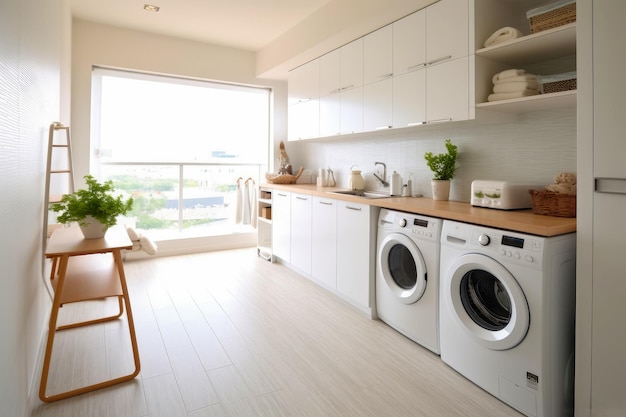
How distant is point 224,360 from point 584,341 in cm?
184

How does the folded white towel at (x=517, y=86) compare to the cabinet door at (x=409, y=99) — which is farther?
the cabinet door at (x=409, y=99)

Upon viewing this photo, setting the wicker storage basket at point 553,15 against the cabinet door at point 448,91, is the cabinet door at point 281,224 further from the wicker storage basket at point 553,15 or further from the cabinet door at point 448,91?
the wicker storage basket at point 553,15

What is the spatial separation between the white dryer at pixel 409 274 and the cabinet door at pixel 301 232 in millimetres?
1027

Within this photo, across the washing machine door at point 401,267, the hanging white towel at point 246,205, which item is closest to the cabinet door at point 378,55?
the washing machine door at point 401,267

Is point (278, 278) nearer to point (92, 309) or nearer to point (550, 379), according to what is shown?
point (92, 309)

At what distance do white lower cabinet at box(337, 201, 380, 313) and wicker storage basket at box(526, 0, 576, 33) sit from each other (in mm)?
1464

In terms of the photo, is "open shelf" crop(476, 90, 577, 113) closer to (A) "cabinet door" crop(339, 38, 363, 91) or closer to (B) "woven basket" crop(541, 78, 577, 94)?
(B) "woven basket" crop(541, 78, 577, 94)

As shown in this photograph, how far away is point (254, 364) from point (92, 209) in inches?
49.6

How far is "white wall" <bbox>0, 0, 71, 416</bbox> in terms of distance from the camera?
122 centimetres

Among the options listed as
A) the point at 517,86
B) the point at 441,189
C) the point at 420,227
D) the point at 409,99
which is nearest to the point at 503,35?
the point at 517,86

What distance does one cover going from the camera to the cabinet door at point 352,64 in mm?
3359

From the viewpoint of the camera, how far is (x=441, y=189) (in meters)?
2.84

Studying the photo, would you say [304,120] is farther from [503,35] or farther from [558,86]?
[558,86]

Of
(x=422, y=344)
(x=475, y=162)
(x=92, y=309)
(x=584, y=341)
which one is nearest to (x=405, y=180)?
(x=475, y=162)
